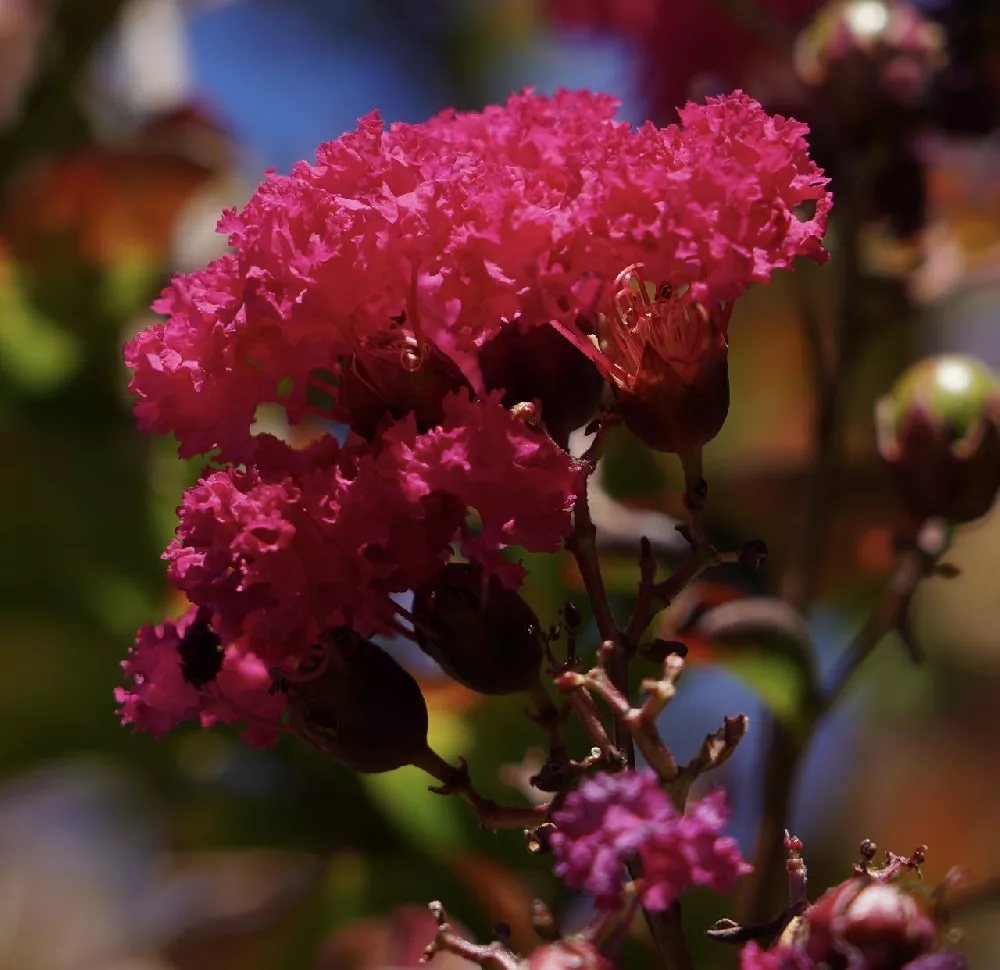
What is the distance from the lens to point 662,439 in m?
0.51

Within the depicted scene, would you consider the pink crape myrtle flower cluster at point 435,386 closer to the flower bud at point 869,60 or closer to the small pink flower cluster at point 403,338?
the small pink flower cluster at point 403,338

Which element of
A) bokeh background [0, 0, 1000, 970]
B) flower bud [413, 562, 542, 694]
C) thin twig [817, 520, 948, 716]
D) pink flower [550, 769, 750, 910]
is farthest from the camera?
bokeh background [0, 0, 1000, 970]

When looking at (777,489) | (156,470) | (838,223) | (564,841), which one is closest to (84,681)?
(156,470)

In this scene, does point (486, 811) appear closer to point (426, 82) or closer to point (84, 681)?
point (84, 681)

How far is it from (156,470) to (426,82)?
153 cm

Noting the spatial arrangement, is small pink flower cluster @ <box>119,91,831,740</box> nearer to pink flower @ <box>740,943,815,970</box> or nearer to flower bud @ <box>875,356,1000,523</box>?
pink flower @ <box>740,943,815,970</box>

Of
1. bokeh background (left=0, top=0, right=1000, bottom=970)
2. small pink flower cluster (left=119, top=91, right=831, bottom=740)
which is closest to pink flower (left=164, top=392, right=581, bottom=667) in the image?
small pink flower cluster (left=119, top=91, right=831, bottom=740)

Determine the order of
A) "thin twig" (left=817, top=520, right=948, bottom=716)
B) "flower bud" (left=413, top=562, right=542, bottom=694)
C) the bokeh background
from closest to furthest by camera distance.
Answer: "flower bud" (left=413, top=562, right=542, bottom=694) → "thin twig" (left=817, top=520, right=948, bottom=716) → the bokeh background

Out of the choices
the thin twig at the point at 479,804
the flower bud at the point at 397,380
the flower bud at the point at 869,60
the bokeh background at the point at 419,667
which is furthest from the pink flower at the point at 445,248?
the flower bud at the point at 869,60

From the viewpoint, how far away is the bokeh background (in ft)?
3.07

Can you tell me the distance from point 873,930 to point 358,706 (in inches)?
7.7

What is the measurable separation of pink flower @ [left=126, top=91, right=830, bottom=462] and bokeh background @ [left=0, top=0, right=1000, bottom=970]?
0.92 feet

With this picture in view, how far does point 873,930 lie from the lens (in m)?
0.39

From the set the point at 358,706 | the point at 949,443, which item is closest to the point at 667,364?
the point at 358,706
